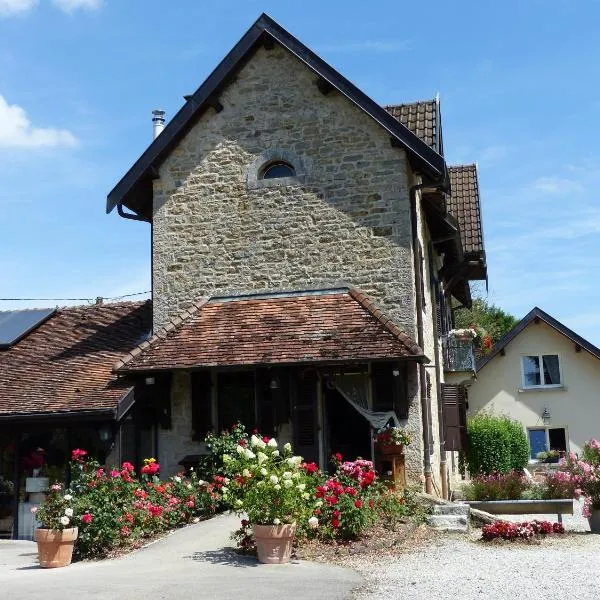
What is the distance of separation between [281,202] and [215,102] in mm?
2477

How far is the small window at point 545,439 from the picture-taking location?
28.4 metres

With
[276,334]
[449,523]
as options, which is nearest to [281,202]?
[276,334]

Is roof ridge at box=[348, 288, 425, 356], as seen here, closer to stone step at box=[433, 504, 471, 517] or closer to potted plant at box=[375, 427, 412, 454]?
potted plant at box=[375, 427, 412, 454]

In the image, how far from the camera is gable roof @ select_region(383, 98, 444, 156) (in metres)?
17.3

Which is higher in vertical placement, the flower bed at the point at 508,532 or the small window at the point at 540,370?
the small window at the point at 540,370

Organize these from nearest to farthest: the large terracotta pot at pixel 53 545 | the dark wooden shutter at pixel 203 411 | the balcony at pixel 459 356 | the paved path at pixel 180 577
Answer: the paved path at pixel 180 577
the large terracotta pot at pixel 53 545
the dark wooden shutter at pixel 203 411
the balcony at pixel 459 356

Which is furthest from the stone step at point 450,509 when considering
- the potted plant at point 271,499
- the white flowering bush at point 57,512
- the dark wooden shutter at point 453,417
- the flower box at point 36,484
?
the flower box at point 36,484

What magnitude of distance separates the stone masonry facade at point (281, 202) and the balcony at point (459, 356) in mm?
6250

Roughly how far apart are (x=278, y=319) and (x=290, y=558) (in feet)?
19.7

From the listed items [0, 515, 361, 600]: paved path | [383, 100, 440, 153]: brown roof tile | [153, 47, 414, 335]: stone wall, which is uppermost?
[383, 100, 440, 153]: brown roof tile

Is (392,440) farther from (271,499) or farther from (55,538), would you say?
(55,538)

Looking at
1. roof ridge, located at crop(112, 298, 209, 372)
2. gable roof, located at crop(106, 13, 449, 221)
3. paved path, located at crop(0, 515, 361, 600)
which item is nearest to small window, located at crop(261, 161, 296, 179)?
gable roof, located at crop(106, 13, 449, 221)

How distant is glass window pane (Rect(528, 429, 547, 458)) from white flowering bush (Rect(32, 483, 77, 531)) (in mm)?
20863

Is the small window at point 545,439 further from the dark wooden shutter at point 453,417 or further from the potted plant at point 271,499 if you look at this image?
Result: the potted plant at point 271,499
